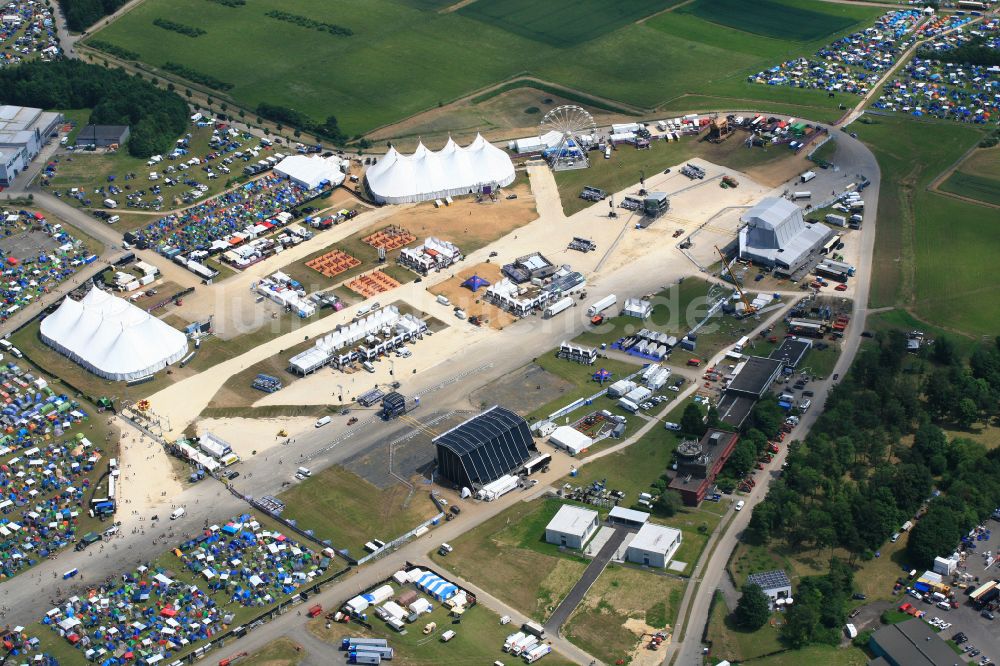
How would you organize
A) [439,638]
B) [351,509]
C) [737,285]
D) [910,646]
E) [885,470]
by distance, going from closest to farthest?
[910,646] < [439,638] < [885,470] < [351,509] < [737,285]

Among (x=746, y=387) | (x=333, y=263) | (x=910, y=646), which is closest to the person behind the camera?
(x=910, y=646)

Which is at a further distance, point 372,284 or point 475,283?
point 372,284

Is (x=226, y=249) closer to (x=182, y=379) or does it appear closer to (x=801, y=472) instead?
(x=182, y=379)

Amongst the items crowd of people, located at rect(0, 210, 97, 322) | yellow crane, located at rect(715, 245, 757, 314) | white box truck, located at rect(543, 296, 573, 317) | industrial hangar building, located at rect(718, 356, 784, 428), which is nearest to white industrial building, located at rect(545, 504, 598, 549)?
industrial hangar building, located at rect(718, 356, 784, 428)

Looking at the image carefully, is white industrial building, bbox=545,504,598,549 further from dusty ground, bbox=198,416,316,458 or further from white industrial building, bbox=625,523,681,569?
dusty ground, bbox=198,416,316,458

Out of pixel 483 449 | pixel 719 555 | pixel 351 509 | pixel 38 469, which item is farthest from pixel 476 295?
pixel 38 469

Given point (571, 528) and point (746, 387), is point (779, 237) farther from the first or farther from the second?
point (571, 528)

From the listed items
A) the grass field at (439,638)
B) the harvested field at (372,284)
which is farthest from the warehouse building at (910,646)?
the harvested field at (372,284)

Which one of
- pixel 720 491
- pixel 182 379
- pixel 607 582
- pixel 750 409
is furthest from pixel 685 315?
pixel 182 379
